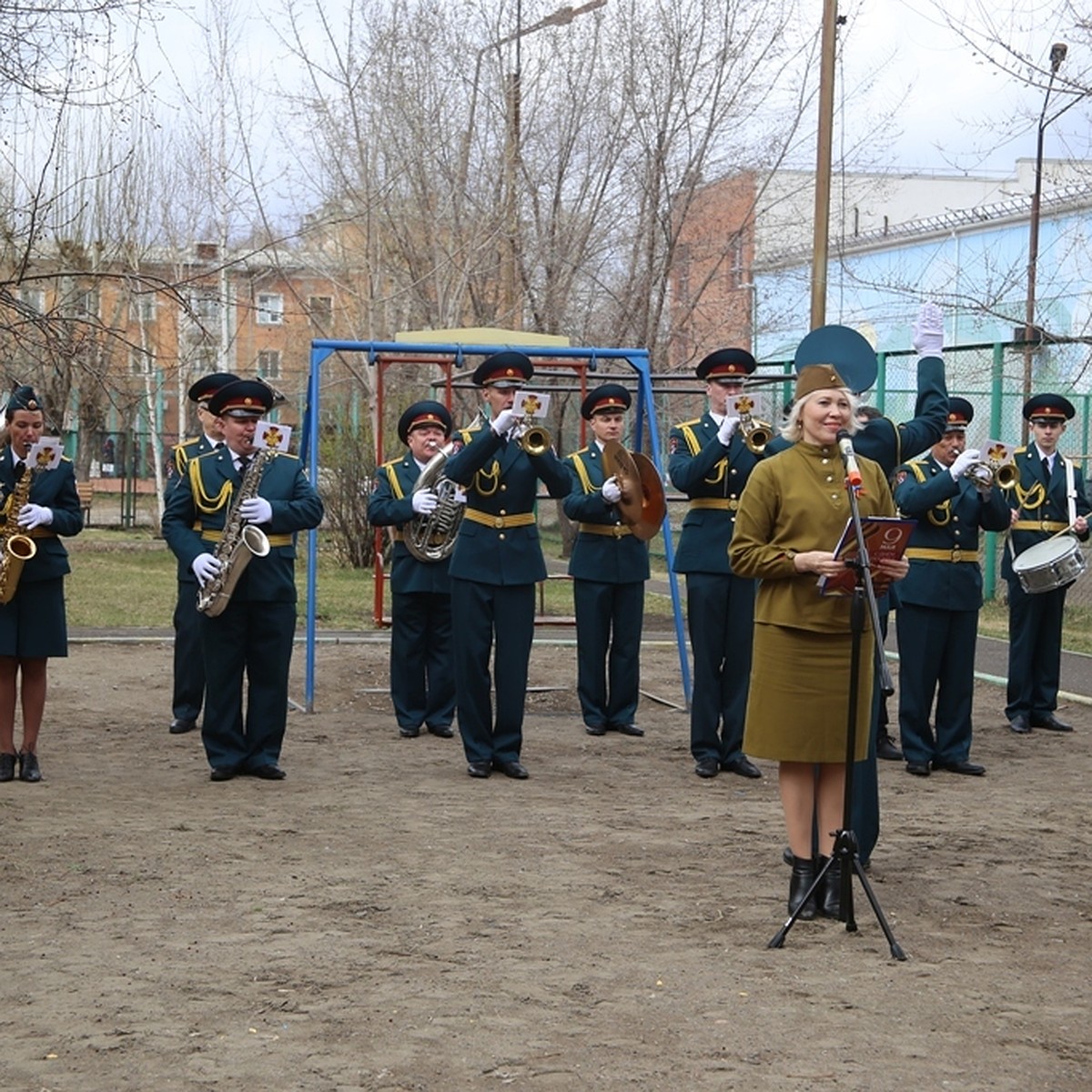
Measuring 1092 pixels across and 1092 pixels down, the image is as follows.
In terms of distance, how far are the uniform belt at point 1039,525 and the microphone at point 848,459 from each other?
17.7 feet

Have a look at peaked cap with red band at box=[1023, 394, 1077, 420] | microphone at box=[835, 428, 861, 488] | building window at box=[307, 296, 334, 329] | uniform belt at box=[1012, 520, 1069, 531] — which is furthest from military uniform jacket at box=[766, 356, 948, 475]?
building window at box=[307, 296, 334, 329]

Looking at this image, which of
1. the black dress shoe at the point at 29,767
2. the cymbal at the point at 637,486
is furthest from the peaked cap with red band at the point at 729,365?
the black dress shoe at the point at 29,767

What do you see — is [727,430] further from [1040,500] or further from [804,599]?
[1040,500]

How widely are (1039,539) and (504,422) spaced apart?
4.45 m

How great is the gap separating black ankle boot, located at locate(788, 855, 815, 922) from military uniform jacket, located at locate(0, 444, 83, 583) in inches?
160

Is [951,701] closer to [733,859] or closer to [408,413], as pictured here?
[733,859]

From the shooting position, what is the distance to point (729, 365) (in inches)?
352

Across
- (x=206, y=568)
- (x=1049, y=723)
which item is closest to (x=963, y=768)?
(x=1049, y=723)

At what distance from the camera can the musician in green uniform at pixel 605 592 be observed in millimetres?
10352

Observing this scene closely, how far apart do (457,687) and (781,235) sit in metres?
16.9

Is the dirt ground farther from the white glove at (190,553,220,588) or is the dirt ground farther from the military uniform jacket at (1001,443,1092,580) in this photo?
the military uniform jacket at (1001,443,1092,580)

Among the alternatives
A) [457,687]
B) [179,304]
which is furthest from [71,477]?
[457,687]

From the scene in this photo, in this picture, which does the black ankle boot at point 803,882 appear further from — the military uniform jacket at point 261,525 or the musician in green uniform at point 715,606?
the military uniform jacket at point 261,525

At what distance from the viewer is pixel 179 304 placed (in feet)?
29.0
